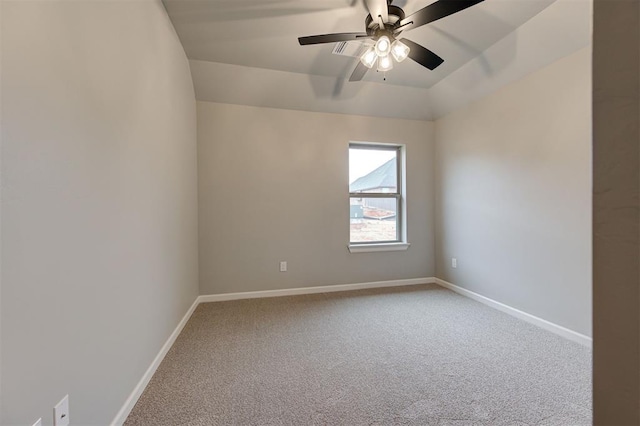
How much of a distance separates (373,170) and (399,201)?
586 mm

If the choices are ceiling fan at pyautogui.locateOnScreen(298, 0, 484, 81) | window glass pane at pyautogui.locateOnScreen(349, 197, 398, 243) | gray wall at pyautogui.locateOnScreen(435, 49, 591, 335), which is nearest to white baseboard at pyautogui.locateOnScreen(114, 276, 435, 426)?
window glass pane at pyautogui.locateOnScreen(349, 197, 398, 243)

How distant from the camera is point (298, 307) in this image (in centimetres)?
288

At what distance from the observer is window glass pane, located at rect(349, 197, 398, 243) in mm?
3654

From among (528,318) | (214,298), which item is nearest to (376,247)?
(528,318)

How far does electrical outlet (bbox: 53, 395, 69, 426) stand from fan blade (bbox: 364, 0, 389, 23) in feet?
8.17

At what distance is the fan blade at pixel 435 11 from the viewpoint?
147cm

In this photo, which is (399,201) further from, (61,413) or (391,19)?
(61,413)

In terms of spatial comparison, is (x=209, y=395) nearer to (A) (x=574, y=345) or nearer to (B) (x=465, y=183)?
(A) (x=574, y=345)

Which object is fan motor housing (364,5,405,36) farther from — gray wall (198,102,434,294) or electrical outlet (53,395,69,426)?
electrical outlet (53,395,69,426)

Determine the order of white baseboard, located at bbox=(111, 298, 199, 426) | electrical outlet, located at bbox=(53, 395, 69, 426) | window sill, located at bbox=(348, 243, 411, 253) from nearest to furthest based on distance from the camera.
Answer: electrical outlet, located at bbox=(53, 395, 69, 426) < white baseboard, located at bbox=(111, 298, 199, 426) < window sill, located at bbox=(348, 243, 411, 253)

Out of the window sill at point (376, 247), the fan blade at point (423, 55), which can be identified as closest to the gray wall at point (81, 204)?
the fan blade at point (423, 55)

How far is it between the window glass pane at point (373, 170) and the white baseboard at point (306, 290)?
50.8 inches

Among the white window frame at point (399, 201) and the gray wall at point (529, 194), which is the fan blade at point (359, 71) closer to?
the white window frame at point (399, 201)

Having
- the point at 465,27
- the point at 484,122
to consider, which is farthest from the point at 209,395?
the point at 484,122
